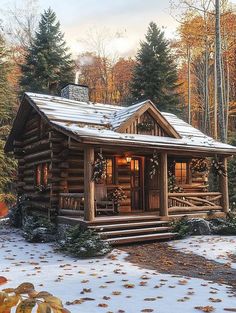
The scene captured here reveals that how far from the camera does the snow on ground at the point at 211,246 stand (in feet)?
32.7

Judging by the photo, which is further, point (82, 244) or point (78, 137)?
point (78, 137)

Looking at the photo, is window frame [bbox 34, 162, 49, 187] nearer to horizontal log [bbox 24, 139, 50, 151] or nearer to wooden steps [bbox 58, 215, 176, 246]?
horizontal log [bbox 24, 139, 50, 151]

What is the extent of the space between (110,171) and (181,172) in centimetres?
393

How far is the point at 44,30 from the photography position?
30.1m

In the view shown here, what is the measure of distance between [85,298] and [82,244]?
13.7ft

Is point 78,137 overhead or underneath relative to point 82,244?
overhead

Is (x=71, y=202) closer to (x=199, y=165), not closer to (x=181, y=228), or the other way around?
(x=181, y=228)

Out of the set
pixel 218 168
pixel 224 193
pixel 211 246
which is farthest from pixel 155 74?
pixel 211 246

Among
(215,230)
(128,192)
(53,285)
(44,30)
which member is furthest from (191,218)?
(44,30)

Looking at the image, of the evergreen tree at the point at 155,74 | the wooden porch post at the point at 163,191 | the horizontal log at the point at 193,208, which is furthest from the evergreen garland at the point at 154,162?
the evergreen tree at the point at 155,74

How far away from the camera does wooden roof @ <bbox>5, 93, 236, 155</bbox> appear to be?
12099 millimetres

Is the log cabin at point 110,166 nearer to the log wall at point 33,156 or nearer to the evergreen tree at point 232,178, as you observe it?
the log wall at point 33,156

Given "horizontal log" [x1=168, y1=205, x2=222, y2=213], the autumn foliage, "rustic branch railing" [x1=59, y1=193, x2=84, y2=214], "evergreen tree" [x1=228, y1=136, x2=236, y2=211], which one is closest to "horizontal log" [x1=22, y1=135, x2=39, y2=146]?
"rustic branch railing" [x1=59, y1=193, x2=84, y2=214]

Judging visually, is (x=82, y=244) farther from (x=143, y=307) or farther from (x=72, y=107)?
(x=72, y=107)
